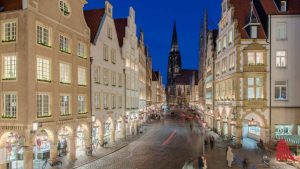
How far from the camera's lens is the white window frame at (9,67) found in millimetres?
26516

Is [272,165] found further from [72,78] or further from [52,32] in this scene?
[52,32]

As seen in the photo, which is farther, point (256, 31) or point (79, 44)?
point (256, 31)

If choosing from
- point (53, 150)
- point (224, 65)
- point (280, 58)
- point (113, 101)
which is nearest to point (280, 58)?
point (280, 58)

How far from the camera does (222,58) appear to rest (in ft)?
164

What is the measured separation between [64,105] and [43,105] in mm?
3697

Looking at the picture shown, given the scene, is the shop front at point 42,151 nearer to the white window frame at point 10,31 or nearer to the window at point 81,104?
the window at point 81,104

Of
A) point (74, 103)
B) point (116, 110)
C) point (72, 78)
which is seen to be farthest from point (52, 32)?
point (116, 110)

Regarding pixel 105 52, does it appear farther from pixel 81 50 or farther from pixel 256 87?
pixel 256 87

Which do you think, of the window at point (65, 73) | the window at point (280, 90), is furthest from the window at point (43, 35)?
the window at point (280, 90)

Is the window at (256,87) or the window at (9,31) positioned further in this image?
the window at (256,87)

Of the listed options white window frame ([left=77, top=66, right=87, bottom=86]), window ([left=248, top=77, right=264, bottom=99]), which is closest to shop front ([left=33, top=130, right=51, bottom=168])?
white window frame ([left=77, top=66, right=87, bottom=86])

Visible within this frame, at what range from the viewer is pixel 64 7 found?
106 feet

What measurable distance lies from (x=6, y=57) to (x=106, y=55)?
18.4 metres

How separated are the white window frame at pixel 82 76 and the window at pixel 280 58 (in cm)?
2221
